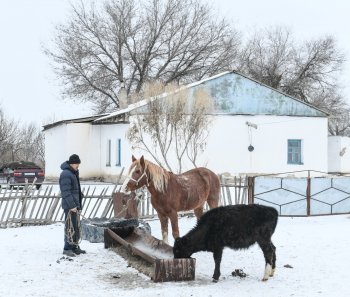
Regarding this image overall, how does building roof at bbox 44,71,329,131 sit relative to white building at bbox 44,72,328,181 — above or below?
above

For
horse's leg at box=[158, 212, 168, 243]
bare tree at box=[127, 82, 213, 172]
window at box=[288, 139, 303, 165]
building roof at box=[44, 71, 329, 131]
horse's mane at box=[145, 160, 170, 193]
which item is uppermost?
building roof at box=[44, 71, 329, 131]

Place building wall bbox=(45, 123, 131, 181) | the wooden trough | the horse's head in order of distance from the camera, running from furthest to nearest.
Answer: building wall bbox=(45, 123, 131, 181)
the horse's head
the wooden trough

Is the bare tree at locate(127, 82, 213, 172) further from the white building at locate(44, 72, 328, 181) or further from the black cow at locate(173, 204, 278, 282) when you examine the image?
the black cow at locate(173, 204, 278, 282)

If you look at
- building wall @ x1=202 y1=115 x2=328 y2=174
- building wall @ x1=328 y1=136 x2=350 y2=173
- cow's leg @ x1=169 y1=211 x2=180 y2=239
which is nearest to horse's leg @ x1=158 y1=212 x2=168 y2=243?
cow's leg @ x1=169 y1=211 x2=180 y2=239

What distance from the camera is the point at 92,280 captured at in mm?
8641

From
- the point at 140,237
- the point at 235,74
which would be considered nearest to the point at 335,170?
the point at 235,74

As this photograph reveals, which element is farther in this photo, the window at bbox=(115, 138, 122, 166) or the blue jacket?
the window at bbox=(115, 138, 122, 166)

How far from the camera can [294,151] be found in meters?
32.8

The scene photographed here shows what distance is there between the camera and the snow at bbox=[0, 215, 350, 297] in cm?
797

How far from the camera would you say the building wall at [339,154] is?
43.8 metres

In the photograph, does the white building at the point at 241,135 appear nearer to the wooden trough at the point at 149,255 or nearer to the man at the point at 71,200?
the wooden trough at the point at 149,255

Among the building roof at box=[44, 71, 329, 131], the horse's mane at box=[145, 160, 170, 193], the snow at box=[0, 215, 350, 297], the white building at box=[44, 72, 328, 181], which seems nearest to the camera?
the snow at box=[0, 215, 350, 297]

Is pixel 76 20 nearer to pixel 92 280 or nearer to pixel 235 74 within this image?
pixel 235 74

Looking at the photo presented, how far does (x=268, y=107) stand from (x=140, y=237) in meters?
22.3
